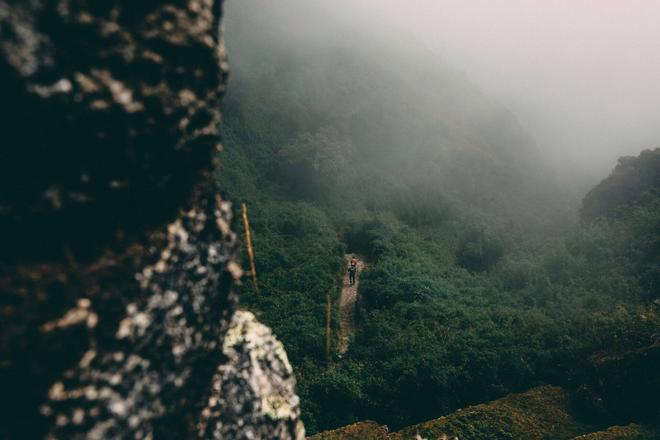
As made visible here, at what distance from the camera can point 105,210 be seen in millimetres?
2715

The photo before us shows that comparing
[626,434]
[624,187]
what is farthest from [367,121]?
[626,434]

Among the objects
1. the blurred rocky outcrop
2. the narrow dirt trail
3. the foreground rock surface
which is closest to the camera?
the blurred rocky outcrop

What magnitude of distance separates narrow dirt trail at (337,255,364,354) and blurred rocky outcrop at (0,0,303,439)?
14162 millimetres

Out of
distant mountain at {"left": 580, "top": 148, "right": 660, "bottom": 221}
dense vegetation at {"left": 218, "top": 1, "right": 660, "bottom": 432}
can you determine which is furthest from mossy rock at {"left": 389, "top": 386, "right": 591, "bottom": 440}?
distant mountain at {"left": 580, "top": 148, "right": 660, "bottom": 221}

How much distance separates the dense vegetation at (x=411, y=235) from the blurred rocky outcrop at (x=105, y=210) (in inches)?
406

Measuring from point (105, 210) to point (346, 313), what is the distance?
58.0 ft

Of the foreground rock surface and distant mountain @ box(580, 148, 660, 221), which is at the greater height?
distant mountain @ box(580, 148, 660, 221)

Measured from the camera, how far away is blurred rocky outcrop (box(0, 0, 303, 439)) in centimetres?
229

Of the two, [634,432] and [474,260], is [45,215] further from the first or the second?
[474,260]

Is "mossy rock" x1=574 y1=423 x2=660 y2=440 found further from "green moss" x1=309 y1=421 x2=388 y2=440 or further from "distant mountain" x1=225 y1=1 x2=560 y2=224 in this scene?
"distant mountain" x1=225 y1=1 x2=560 y2=224

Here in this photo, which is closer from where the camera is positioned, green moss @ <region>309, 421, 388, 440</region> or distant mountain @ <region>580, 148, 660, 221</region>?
green moss @ <region>309, 421, 388, 440</region>

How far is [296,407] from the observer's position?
4.36m

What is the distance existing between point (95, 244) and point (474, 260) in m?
27.7

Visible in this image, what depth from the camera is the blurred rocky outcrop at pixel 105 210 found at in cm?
229
